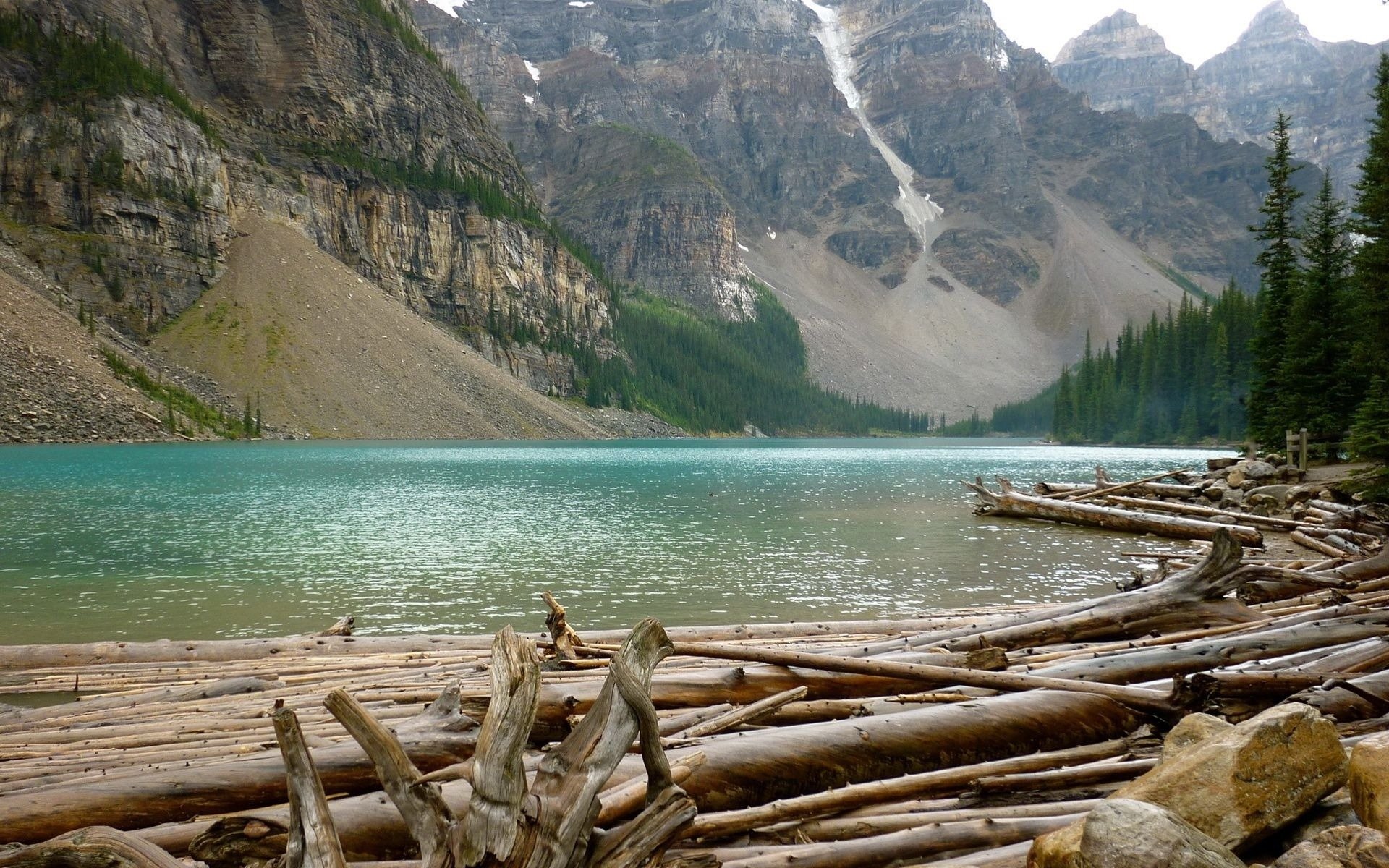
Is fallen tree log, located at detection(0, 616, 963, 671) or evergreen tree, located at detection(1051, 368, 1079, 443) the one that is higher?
evergreen tree, located at detection(1051, 368, 1079, 443)

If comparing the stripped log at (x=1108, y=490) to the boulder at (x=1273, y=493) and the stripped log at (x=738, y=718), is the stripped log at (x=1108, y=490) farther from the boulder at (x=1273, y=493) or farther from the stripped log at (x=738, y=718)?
the stripped log at (x=738, y=718)

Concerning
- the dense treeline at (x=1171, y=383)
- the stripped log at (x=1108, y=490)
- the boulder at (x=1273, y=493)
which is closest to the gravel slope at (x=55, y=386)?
the stripped log at (x=1108, y=490)

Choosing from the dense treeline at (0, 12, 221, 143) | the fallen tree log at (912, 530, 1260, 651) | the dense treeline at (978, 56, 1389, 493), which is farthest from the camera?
the dense treeline at (0, 12, 221, 143)

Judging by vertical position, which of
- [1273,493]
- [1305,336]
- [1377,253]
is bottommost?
[1273,493]

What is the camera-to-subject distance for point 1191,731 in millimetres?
4508

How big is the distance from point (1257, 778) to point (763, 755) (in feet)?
8.20

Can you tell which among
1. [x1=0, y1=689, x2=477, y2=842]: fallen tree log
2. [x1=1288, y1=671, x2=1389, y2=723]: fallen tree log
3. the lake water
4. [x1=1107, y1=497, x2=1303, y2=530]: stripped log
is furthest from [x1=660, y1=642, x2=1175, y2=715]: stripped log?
[x1=1107, y1=497, x2=1303, y2=530]: stripped log

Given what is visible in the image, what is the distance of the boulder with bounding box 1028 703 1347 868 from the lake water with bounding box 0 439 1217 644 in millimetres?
13228

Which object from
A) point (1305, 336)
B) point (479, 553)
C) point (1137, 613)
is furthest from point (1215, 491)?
point (479, 553)

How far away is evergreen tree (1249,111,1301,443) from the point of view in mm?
44000

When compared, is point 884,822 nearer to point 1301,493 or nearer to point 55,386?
point 1301,493

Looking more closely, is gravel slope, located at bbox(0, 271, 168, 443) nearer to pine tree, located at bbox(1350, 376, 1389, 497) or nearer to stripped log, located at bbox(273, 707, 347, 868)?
stripped log, located at bbox(273, 707, 347, 868)

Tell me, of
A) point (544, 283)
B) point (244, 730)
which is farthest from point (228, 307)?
point (244, 730)

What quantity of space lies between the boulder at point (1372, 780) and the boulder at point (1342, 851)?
0.22m
